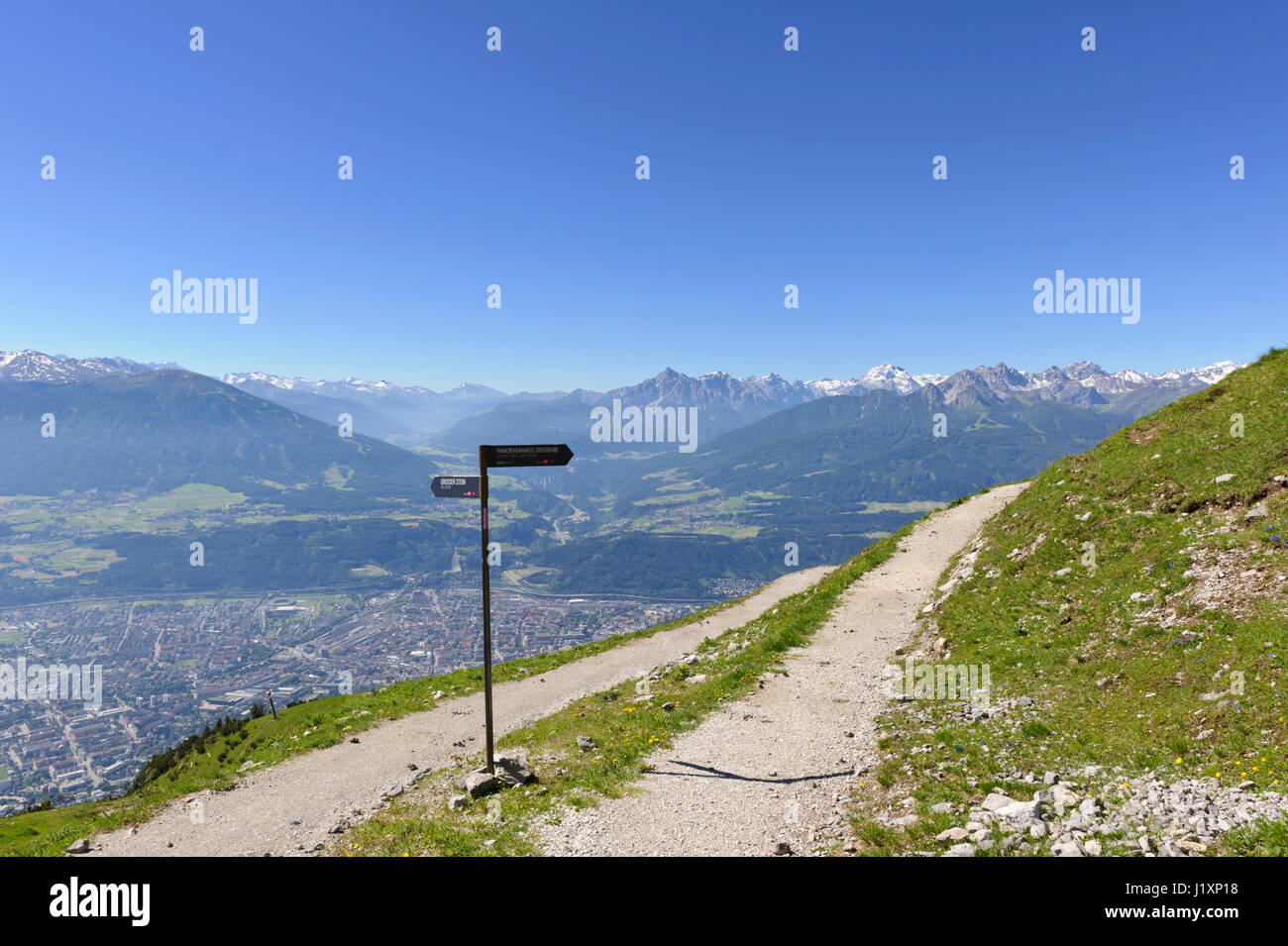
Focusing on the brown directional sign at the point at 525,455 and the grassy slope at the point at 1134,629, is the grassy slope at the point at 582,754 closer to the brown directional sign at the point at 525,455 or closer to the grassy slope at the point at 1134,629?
the grassy slope at the point at 1134,629

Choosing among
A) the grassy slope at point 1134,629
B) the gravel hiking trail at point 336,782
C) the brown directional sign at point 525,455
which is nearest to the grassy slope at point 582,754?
the gravel hiking trail at point 336,782

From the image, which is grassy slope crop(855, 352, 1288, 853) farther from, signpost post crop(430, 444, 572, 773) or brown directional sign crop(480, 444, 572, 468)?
brown directional sign crop(480, 444, 572, 468)

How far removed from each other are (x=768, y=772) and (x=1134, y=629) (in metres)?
11.8

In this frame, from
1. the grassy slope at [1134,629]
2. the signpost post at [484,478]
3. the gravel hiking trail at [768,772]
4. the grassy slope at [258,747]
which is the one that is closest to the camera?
the grassy slope at [1134,629]

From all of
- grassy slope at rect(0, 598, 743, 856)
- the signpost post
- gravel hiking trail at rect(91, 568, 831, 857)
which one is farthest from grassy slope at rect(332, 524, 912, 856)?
grassy slope at rect(0, 598, 743, 856)

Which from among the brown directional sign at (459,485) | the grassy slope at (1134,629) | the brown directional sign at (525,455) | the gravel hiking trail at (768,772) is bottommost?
Answer: the gravel hiking trail at (768,772)

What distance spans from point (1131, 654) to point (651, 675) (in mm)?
16787

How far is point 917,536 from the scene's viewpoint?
39.8 metres

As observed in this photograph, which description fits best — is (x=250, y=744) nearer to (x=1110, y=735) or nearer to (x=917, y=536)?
(x=1110, y=735)

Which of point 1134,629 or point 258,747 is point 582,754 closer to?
point 258,747

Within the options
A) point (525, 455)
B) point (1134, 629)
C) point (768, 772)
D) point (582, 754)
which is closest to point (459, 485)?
point (525, 455)

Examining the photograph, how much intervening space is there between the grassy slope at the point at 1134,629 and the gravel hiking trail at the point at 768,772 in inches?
43.5

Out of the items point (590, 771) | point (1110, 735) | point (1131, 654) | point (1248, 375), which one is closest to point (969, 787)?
point (1110, 735)

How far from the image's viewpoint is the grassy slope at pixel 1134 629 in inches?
427
